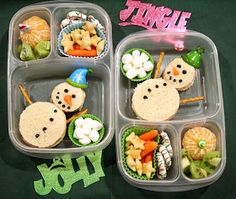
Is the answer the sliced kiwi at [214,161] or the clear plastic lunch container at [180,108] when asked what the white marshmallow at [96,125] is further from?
the sliced kiwi at [214,161]

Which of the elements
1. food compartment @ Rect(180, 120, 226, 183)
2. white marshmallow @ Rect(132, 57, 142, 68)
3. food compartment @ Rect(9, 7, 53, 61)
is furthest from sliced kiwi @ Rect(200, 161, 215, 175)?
food compartment @ Rect(9, 7, 53, 61)

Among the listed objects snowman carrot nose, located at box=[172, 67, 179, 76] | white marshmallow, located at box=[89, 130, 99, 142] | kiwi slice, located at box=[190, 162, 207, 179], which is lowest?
kiwi slice, located at box=[190, 162, 207, 179]

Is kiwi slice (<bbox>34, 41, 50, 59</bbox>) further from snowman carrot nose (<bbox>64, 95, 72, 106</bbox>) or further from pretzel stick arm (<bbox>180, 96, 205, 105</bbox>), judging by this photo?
pretzel stick arm (<bbox>180, 96, 205, 105</bbox>)

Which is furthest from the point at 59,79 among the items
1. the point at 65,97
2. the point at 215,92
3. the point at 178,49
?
the point at 215,92

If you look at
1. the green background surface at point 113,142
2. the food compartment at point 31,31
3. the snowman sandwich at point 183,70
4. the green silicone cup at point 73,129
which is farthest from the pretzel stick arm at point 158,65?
the food compartment at point 31,31

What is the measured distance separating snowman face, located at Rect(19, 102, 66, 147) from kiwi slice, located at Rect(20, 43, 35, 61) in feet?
0.49

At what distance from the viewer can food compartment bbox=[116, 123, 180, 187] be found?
1140 mm

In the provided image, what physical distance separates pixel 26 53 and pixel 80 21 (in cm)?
20

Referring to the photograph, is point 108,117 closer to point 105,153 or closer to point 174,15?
point 105,153

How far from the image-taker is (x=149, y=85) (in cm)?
124

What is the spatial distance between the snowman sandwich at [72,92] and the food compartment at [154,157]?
170 mm

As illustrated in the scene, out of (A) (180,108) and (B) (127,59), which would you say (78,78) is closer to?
(B) (127,59)

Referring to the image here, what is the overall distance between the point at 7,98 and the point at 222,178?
73cm

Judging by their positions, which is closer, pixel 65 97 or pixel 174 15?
pixel 65 97
